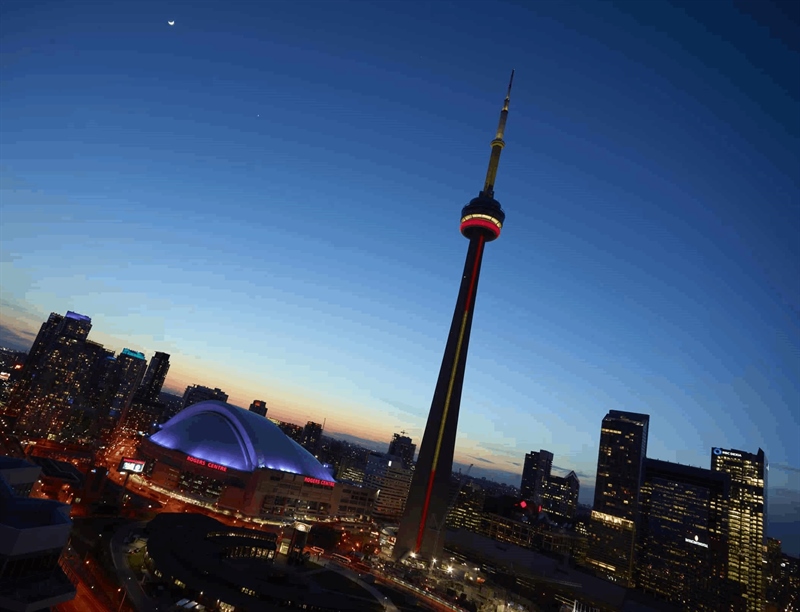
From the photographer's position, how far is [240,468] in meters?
92.7

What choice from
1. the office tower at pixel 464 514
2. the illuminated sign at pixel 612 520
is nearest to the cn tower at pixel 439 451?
the office tower at pixel 464 514

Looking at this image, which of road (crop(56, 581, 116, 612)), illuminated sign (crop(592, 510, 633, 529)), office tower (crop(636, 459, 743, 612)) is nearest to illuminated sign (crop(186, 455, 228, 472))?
road (crop(56, 581, 116, 612))

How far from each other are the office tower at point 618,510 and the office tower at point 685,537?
5.73m

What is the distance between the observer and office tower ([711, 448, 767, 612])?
14712 cm

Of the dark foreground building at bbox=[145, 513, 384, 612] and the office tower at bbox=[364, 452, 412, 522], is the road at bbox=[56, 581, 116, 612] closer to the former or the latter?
the dark foreground building at bbox=[145, 513, 384, 612]

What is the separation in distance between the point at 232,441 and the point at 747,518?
7387 inches

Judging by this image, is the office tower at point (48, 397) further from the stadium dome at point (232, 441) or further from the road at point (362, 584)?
the road at point (362, 584)

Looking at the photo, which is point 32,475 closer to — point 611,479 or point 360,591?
point 360,591

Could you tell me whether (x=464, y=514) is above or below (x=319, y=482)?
below

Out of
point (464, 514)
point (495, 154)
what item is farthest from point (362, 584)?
point (464, 514)

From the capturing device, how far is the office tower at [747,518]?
147 metres

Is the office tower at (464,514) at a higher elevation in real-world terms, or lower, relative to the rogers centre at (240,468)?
lower

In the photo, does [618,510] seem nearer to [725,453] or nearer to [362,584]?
[725,453]

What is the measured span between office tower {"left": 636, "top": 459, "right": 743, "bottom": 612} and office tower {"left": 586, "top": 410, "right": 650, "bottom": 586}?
5734mm
